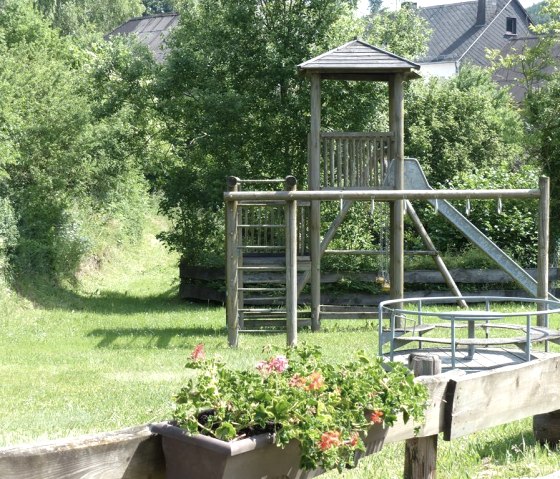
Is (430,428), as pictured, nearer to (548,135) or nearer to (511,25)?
(548,135)

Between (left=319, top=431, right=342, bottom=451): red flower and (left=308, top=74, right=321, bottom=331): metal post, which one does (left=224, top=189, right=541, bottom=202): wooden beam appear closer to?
(left=308, top=74, right=321, bottom=331): metal post

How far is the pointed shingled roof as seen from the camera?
624 inches

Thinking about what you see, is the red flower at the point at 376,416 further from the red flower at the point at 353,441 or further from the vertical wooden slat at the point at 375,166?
the vertical wooden slat at the point at 375,166

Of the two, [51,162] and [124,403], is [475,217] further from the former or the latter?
[124,403]

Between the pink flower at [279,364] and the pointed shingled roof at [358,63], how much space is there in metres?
12.2

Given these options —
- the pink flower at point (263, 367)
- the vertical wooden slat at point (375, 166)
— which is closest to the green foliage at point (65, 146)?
the vertical wooden slat at point (375, 166)

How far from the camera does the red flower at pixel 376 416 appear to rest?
4.01 m

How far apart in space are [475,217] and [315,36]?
5187mm

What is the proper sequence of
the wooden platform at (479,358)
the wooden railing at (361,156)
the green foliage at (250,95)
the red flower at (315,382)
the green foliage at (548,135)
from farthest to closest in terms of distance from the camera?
the green foliage at (548,135) < the green foliage at (250,95) < the wooden railing at (361,156) < the wooden platform at (479,358) < the red flower at (315,382)

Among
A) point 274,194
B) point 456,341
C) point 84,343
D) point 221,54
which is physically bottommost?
point 84,343

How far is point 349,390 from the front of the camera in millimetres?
4004

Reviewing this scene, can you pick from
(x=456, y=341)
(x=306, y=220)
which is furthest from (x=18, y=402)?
(x=306, y=220)

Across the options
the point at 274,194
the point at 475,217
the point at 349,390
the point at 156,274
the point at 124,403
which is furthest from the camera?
the point at 156,274

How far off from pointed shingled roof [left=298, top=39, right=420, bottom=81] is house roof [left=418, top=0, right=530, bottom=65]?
136 ft
